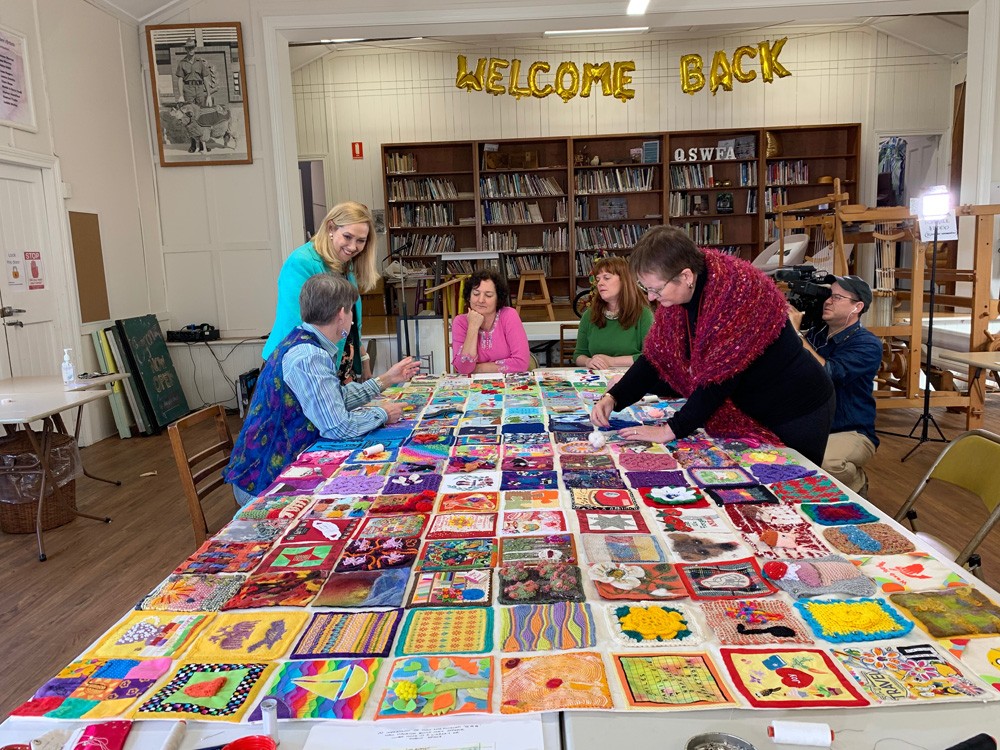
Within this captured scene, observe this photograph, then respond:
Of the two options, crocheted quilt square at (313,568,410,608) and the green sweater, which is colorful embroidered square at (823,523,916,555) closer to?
crocheted quilt square at (313,568,410,608)

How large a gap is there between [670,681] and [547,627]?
0.21 meters

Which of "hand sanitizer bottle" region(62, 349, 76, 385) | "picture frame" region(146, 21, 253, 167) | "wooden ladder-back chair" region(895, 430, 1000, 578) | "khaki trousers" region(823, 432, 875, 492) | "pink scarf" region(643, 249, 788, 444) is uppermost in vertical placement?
"picture frame" region(146, 21, 253, 167)

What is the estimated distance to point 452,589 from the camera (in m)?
1.28

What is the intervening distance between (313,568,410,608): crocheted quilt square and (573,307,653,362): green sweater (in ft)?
8.46

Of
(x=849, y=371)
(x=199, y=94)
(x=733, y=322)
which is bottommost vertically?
(x=849, y=371)

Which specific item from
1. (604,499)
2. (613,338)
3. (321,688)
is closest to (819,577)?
(604,499)

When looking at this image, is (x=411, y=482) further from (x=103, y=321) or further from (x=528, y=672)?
(x=103, y=321)

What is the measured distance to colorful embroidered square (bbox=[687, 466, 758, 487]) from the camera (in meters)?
1.78

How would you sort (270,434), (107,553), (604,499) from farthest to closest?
(107,553)
(270,434)
(604,499)

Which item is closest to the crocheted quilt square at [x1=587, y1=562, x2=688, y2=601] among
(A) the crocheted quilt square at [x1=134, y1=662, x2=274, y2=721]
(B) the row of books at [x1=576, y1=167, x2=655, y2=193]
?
(A) the crocheted quilt square at [x1=134, y1=662, x2=274, y2=721]

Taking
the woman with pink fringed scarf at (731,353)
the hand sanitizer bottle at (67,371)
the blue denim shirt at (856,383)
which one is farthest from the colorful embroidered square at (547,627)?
the hand sanitizer bottle at (67,371)

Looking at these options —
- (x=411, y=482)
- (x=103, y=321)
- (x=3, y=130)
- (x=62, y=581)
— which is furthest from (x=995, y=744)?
(x=103, y=321)

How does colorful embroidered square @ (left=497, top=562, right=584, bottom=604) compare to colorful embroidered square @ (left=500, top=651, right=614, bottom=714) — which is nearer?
colorful embroidered square @ (left=500, top=651, right=614, bottom=714)

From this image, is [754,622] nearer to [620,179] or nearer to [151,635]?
[151,635]
